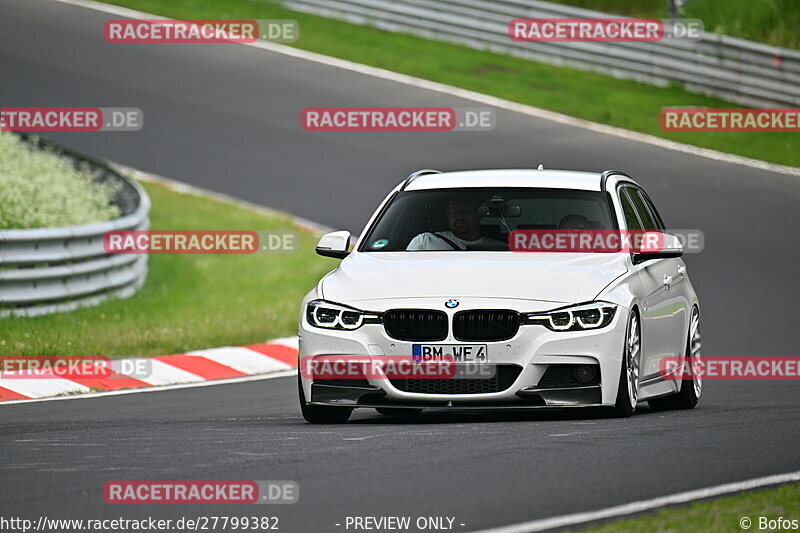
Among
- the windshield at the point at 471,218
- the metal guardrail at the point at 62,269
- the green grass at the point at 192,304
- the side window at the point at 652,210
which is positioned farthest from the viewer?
the metal guardrail at the point at 62,269

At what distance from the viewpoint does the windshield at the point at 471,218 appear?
35.4 feet

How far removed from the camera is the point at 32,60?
29516 millimetres

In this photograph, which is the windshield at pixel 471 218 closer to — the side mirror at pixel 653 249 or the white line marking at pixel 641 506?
the side mirror at pixel 653 249

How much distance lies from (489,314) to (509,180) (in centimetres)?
172

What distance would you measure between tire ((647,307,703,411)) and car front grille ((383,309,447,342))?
8.38 feet

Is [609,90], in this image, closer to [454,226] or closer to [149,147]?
[149,147]

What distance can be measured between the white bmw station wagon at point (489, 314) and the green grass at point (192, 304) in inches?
199

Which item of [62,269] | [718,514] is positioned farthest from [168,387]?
[718,514]

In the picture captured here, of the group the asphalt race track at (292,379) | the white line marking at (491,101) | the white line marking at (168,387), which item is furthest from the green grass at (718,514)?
the white line marking at (491,101)

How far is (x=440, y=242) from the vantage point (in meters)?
10.8

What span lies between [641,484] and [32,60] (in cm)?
2373

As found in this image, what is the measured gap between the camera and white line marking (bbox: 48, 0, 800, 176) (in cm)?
2509

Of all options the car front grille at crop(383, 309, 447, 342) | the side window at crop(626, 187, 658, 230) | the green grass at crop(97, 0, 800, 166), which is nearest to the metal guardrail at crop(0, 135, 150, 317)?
the side window at crop(626, 187, 658, 230)

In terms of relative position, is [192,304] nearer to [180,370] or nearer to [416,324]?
[180,370]
